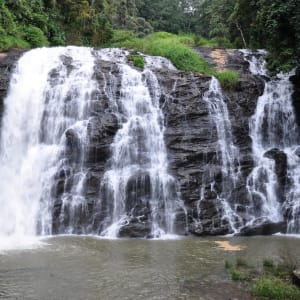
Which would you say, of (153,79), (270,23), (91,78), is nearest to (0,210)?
(91,78)

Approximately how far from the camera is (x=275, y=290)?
7820mm

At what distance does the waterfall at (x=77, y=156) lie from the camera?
15625mm

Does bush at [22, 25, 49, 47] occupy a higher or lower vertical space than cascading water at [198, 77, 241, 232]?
higher

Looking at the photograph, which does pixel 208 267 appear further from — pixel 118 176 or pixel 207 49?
pixel 207 49

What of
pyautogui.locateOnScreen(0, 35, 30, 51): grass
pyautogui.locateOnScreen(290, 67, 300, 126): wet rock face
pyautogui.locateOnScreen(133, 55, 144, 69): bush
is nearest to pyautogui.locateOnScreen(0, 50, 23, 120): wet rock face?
pyautogui.locateOnScreen(0, 35, 30, 51): grass

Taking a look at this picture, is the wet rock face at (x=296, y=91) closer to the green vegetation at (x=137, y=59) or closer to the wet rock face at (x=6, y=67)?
the green vegetation at (x=137, y=59)

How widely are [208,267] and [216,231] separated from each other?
5667 millimetres

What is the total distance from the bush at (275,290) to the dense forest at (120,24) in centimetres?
1101

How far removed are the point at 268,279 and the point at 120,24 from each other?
39.6 meters

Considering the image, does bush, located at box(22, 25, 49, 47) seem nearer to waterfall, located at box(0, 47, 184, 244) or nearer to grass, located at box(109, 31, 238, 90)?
grass, located at box(109, 31, 238, 90)

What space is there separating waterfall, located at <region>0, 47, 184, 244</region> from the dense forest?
508 cm

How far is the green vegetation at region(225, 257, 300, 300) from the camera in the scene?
306 inches

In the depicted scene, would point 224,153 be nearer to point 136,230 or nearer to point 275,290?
point 136,230

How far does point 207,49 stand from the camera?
2609 cm
